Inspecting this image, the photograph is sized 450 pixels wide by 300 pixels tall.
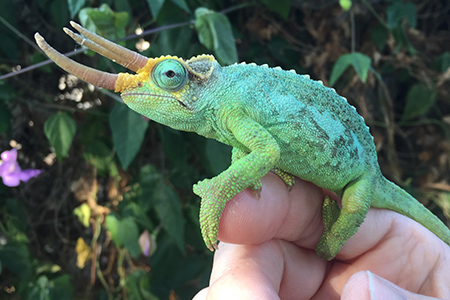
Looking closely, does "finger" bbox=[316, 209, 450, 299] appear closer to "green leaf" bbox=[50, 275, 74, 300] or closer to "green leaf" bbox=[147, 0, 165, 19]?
"green leaf" bbox=[147, 0, 165, 19]

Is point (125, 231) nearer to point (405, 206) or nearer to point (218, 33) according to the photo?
point (218, 33)

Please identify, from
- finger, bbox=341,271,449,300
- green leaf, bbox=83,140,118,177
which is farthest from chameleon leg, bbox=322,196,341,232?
green leaf, bbox=83,140,118,177

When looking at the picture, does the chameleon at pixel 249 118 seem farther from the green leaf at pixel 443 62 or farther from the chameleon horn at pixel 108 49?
the green leaf at pixel 443 62

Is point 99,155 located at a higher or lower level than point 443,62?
lower

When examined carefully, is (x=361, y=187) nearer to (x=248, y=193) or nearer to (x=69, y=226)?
(x=248, y=193)

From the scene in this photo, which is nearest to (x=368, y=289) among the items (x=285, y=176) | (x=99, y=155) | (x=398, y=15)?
(x=285, y=176)
